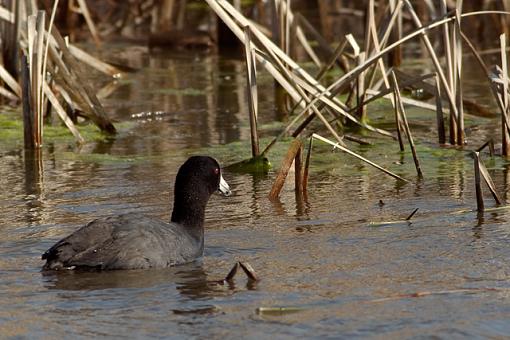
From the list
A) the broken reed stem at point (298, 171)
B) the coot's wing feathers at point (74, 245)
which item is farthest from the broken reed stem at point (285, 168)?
the coot's wing feathers at point (74, 245)

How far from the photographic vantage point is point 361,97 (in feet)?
27.6

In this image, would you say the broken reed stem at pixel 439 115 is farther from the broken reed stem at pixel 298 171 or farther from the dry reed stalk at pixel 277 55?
the broken reed stem at pixel 298 171

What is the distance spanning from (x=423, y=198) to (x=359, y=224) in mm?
796

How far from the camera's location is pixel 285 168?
6.88 metres

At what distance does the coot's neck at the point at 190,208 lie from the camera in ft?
19.1

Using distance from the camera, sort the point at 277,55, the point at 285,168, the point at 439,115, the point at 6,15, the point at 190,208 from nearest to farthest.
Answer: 1. the point at 190,208
2. the point at 285,168
3. the point at 277,55
4. the point at 439,115
5. the point at 6,15

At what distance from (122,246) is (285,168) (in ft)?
5.78

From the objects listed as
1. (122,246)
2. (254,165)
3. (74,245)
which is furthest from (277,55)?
(74,245)

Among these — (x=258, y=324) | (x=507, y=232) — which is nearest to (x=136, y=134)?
(x=507, y=232)

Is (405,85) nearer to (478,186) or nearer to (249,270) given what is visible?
(478,186)

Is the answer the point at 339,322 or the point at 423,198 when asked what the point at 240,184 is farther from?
the point at 339,322

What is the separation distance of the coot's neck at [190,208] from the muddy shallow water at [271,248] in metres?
0.17

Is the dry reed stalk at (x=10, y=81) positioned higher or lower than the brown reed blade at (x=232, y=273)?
higher

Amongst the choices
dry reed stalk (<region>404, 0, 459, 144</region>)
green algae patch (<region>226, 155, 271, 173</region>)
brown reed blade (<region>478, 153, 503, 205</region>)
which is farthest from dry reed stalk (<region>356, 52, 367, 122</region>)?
brown reed blade (<region>478, 153, 503, 205</region>)
